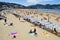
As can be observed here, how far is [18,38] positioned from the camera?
40.6 ft

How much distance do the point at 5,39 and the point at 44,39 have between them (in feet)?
9.51

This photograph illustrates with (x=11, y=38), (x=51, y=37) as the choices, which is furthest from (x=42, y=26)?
(x=11, y=38)

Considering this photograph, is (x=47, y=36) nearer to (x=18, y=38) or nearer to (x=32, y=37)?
(x=32, y=37)

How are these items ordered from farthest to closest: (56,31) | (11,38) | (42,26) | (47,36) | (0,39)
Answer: (42,26) → (56,31) → (47,36) → (11,38) → (0,39)

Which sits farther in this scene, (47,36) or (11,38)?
(47,36)

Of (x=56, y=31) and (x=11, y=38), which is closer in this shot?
(x=11, y=38)

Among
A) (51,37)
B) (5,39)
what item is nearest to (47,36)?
(51,37)

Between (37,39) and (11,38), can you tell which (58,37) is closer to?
(37,39)

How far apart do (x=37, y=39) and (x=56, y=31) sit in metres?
2.72

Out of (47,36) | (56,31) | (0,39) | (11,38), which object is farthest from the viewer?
(56,31)

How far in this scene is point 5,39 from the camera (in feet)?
38.9

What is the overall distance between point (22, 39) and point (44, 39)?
1.65 meters

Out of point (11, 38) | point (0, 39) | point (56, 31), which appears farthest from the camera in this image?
point (56, 31)

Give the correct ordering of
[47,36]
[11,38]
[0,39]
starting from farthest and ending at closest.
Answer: [47,36]
[11,38]
[0,39]
